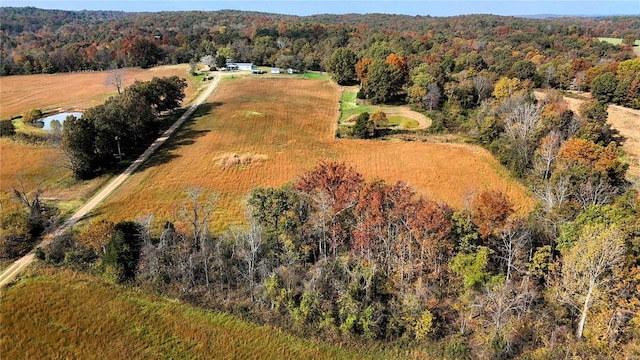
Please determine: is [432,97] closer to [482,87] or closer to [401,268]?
[482,87]

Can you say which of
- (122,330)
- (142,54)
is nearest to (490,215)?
(122,330)

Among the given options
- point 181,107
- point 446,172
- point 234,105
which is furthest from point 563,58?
point 181,107

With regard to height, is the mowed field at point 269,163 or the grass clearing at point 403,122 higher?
the grass clearing at point 403,122

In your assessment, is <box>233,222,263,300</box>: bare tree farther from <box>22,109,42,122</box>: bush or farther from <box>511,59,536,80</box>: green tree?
<box>511,59,536,80</box>: green tree

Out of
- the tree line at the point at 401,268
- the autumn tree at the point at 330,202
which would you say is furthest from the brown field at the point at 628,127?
the autumn tree at the point at 330,202

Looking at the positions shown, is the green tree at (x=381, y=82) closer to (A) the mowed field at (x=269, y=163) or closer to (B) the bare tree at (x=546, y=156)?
(A) the mowed field at (x=269, y=163)

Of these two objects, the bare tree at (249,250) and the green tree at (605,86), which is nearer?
the bare tree at (249,250)

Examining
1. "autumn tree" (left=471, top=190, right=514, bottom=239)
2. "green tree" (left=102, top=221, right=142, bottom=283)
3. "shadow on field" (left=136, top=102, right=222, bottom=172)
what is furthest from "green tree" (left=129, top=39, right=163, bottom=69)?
"autumn tree" (left=471, top=190, right=514, bottom=239)
